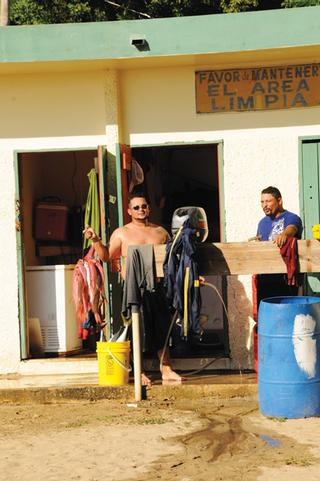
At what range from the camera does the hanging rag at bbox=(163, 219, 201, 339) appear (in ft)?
24.5

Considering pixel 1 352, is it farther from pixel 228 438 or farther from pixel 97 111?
pixel 228 438

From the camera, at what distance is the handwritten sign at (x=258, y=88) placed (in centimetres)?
853

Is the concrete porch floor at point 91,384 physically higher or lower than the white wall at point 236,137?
lower

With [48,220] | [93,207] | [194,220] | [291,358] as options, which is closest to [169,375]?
[194,220]

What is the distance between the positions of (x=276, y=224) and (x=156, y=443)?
8.00ft

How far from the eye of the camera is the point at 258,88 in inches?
338

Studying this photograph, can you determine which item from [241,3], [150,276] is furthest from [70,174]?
[241,3]

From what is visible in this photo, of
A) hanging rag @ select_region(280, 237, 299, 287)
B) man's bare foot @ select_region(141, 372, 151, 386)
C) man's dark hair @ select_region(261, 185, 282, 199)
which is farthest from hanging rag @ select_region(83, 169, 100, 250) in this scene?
hanging rag @ select_region(280, 237, 299, 287)

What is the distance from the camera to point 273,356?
6.97 metres

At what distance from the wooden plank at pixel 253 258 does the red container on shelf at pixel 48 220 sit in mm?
3230

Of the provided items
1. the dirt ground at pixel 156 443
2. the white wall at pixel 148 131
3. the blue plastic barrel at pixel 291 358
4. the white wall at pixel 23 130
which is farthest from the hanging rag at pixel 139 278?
the white wall at pixel 23 130

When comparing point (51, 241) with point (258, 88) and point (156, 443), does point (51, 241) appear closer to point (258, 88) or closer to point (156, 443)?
point (258, 88)

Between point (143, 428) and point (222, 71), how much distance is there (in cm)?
358

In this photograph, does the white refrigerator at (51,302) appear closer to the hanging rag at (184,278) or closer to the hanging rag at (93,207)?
the hanging rag at (93,207)
